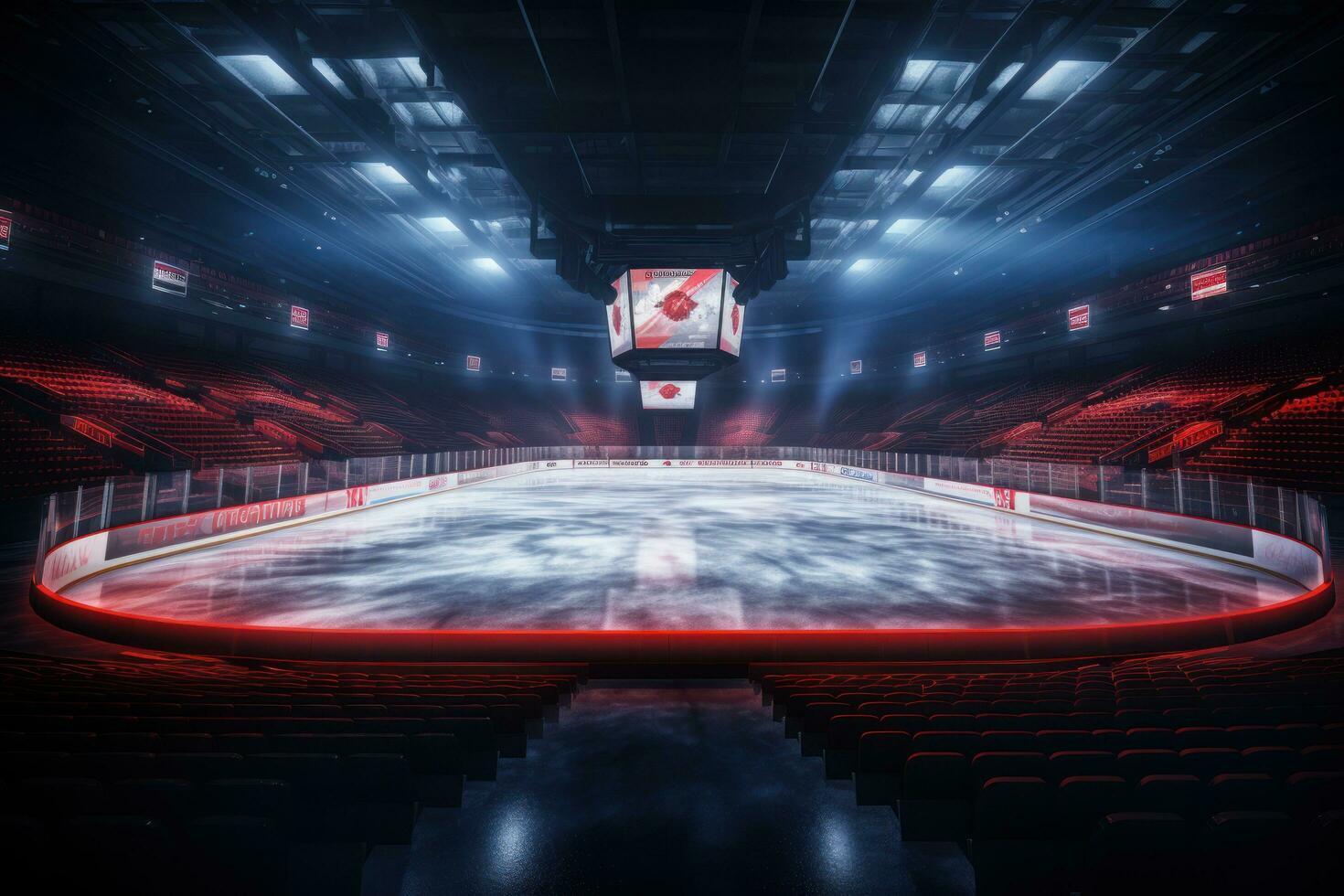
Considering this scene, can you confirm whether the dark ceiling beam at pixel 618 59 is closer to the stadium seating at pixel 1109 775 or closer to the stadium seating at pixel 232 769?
the stadium seating at pixel 232 769

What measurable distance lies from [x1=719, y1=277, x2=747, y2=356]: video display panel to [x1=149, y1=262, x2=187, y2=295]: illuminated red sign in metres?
20.7

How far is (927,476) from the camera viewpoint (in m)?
21.6

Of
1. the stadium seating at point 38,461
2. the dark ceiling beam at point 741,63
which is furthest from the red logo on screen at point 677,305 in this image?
the stadium seating at point 38,461

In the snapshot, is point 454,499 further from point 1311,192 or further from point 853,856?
point 1311,192

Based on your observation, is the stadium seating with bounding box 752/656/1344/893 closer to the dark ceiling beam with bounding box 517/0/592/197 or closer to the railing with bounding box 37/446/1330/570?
the railing with bounding box 37/446/1330/570

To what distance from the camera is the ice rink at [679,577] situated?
6.44 meters

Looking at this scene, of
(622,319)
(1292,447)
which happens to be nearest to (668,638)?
(622,319)

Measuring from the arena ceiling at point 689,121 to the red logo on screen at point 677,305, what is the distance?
6.44 feet

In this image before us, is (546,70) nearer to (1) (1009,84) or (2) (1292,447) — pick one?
(1) (1009,84)

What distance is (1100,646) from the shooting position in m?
5.90

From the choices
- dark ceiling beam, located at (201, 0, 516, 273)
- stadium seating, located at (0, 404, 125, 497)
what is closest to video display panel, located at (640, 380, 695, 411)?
dark ceiling beam, located at (201, 0, 516, 273)

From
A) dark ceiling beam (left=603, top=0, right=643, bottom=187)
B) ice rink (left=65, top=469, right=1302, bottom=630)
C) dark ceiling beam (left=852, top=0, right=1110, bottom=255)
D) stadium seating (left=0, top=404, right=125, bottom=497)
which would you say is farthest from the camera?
stadium seating (left=0, top=404, right=125, bottom=497)

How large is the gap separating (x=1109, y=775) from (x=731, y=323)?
1934cm

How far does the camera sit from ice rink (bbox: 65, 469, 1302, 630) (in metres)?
6.44
